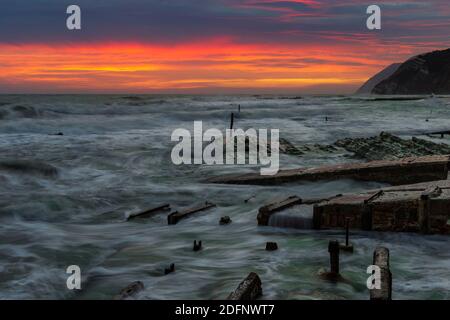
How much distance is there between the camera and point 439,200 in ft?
31.1

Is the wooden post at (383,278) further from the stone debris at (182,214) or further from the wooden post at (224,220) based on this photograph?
the stone debris at (182,214)

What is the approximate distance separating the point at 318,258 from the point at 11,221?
7.97m

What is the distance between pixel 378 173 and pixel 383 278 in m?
9.49

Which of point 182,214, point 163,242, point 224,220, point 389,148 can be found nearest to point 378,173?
point 224,220

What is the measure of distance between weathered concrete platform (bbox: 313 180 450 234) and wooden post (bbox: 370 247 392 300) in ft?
10.3

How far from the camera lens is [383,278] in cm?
602

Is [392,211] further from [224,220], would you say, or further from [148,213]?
[148,213]

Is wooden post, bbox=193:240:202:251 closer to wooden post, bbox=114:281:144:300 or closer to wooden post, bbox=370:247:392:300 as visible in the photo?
wooden post, bbox=114:281:144:300

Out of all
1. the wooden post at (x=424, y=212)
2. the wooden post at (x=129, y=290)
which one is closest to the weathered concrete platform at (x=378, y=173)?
the wooden post at (x=424, y=212)

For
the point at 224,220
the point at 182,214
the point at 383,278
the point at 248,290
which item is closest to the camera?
the point at 383,278

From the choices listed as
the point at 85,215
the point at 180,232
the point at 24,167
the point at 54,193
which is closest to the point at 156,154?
the point at 24,167

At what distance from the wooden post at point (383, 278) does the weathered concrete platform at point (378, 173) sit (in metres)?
8.39

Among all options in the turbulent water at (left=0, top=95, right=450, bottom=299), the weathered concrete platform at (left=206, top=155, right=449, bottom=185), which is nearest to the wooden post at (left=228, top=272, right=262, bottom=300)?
the turbulent water at (left=0, top=95, right=450, bottom=299)
